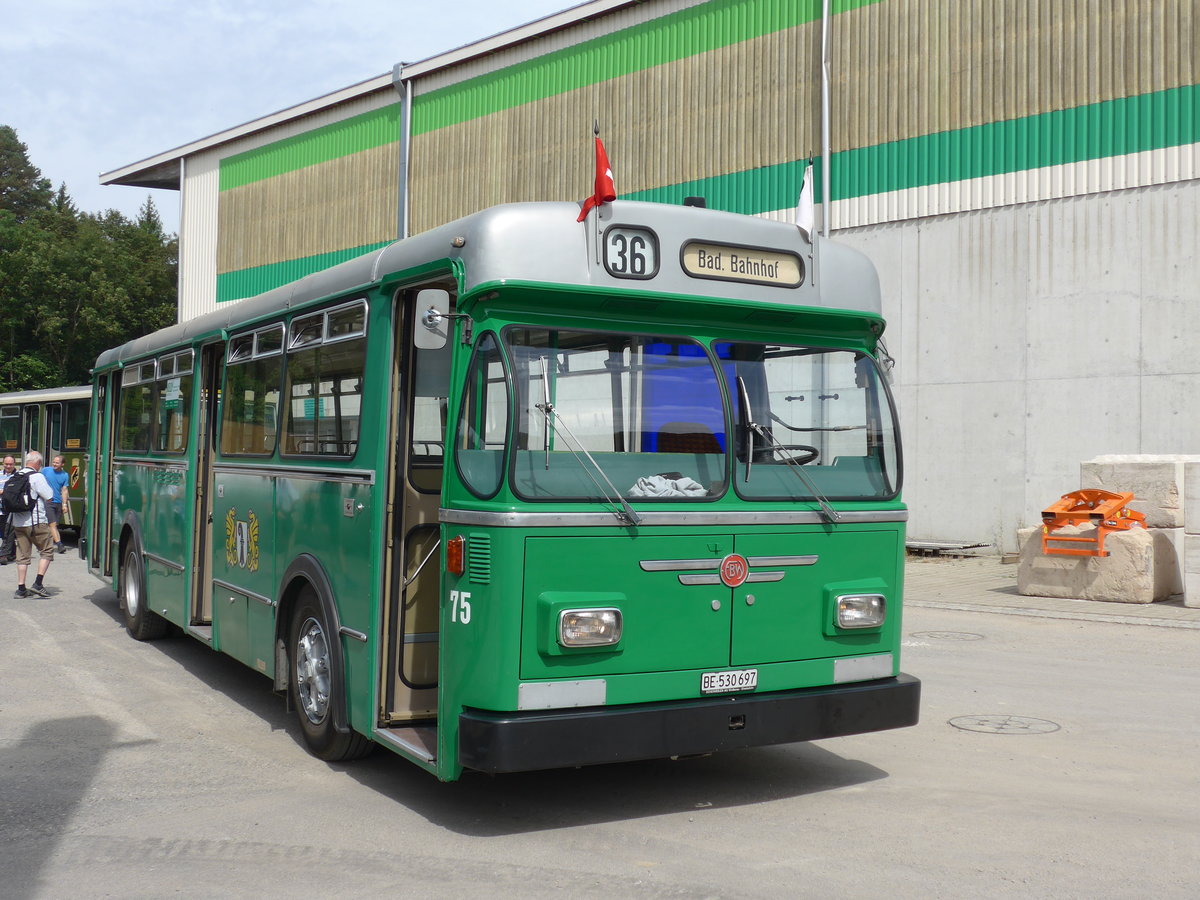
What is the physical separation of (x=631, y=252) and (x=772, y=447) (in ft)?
3.80

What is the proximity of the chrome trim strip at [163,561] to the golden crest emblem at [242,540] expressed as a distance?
147 centimetres

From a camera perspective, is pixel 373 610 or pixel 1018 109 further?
pixel 1018 109

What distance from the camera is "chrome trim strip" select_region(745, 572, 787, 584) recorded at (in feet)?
19.5

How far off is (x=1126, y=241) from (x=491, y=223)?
1505 cm

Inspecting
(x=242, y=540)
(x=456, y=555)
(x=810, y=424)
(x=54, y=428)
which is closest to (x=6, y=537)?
(x=54, y=428)

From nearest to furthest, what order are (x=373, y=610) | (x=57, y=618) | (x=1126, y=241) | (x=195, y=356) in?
(x=373, y=610)
(x=195, y=356)
(x=57, y=618)
(x=1126, y=241)

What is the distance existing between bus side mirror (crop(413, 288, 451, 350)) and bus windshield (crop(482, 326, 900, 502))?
290 millimetres

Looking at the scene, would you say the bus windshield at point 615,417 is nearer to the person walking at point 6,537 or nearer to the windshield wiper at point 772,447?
the windshield wiper at point 772,447

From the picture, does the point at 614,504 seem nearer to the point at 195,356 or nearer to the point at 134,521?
the point at 195,356

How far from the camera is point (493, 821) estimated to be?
586 centimetres

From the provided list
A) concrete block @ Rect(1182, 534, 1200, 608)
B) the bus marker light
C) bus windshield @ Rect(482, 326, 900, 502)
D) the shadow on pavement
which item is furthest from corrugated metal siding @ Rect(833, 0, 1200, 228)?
the shadow on pavement

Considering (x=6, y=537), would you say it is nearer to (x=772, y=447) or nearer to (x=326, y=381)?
(x=326, y=381)

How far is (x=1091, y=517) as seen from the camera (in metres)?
14.5

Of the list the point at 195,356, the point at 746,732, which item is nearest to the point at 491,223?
the point at 746,732
